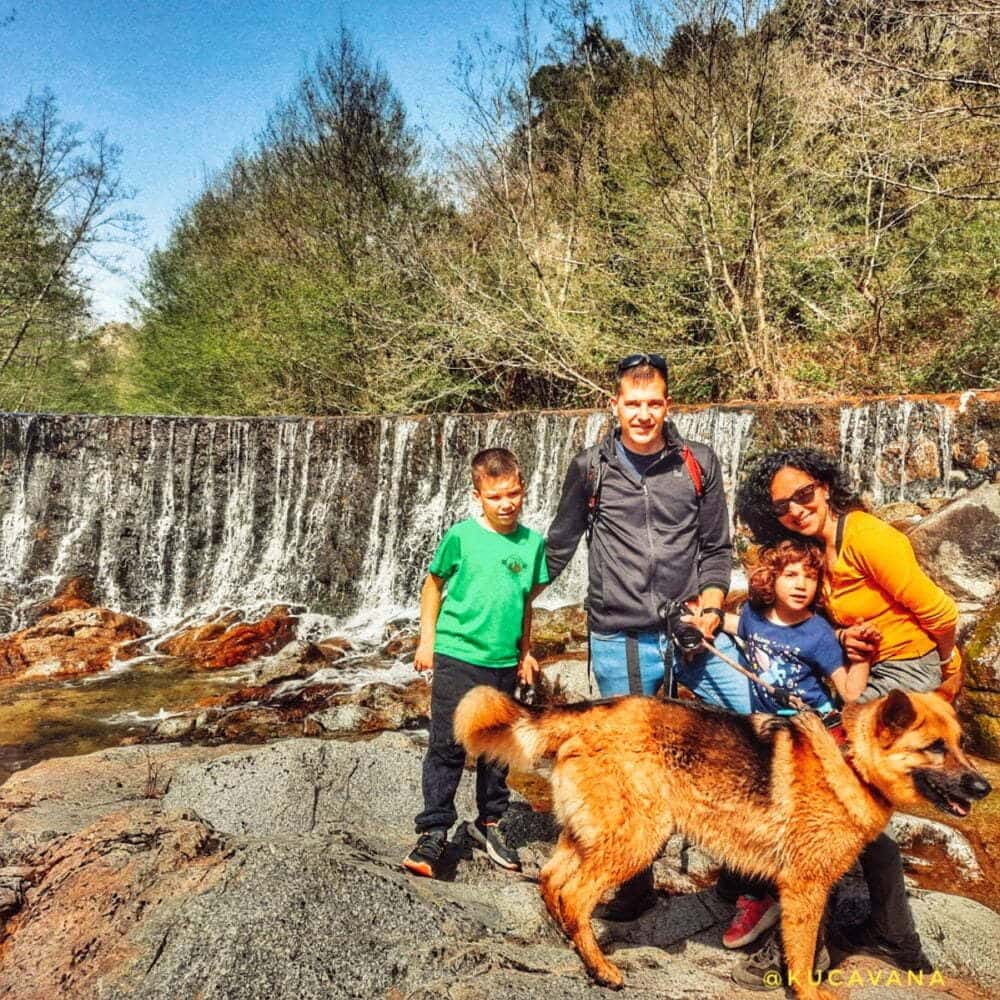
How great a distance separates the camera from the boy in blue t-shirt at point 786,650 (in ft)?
8.73

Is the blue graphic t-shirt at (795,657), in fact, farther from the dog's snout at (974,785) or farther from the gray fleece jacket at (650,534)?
the dog's snout at (974,785)

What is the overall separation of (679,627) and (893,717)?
0.76m

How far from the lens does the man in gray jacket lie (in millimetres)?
2859

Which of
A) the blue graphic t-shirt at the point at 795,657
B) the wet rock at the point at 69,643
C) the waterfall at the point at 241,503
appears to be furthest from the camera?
the waterfall at the point at 241,503

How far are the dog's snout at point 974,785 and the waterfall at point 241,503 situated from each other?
9183mm

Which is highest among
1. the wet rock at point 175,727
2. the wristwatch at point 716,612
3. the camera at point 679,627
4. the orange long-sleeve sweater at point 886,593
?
the orange long-sleeve sweater at point 886,593

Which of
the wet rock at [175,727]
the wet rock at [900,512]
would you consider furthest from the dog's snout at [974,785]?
the wet rock at [900,512]

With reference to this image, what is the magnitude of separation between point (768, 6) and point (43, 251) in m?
18.7

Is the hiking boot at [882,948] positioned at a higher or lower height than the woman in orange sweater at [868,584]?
lower

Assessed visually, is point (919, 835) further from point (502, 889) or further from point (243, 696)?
point (243, 696)

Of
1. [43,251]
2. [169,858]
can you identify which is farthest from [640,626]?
[43,251]

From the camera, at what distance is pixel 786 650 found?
2740mm

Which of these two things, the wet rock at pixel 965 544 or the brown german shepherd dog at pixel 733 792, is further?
the wet rock at pixel 965 544
